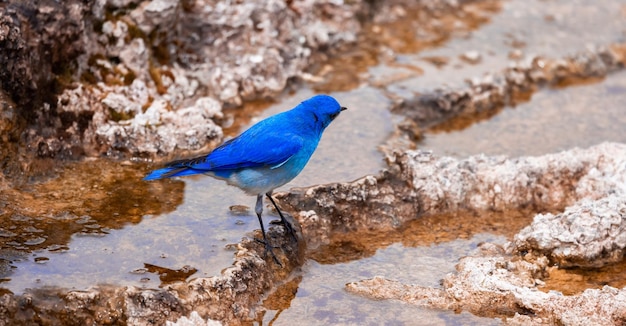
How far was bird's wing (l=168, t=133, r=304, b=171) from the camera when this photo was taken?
4762mm

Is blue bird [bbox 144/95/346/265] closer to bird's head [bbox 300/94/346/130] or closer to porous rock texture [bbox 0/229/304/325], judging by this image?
bird's head [bbox 300/94/346/130]

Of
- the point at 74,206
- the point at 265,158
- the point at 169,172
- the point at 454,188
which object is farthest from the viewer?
the point at 454,188

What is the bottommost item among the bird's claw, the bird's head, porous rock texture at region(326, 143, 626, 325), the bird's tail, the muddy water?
porous rock texture at region(326, 143, 626, 325)

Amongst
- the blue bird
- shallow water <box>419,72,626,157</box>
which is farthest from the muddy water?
shallow water <box>419,72,626,157</box>

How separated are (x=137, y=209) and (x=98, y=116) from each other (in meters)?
1.16

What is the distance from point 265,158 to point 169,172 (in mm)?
561

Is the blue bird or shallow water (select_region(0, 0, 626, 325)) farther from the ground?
the blue bird

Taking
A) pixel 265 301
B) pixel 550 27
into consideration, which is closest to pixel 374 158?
pixel 265 301

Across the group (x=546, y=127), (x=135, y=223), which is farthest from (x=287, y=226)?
(x=546, y=127)

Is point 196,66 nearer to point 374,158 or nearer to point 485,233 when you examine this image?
point 374,158

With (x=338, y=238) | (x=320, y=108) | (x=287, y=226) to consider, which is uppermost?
(x=320, y=108)

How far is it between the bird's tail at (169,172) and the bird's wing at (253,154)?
0.03 m

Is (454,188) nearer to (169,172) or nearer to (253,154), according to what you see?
(253,154)

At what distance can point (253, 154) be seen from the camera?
4.81 metres
